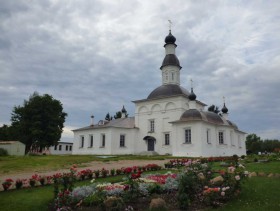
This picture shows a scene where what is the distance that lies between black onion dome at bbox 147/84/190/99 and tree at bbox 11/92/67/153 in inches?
614

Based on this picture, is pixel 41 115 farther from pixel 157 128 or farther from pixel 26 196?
pixel 26 196

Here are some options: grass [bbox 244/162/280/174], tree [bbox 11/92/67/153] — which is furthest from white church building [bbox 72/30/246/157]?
grass [bbox 244/162/280/174]

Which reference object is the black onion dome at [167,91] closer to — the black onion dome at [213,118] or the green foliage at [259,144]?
the black onion dome at [213,118]

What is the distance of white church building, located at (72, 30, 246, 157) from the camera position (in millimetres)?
32312

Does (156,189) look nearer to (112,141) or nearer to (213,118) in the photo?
(213,118)

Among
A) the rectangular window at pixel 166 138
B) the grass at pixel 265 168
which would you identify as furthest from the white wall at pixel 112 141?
the grass at pixel 265 168

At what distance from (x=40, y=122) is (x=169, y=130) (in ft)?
64.0

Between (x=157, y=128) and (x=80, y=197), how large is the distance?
94.7 ft

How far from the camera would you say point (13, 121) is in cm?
4675

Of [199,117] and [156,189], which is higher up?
[199,117]

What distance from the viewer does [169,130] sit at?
121ft

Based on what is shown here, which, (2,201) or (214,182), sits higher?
(214,182)

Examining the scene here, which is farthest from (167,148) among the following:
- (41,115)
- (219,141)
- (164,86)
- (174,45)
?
(41,115)

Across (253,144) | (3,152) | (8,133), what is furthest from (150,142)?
(253,144)
